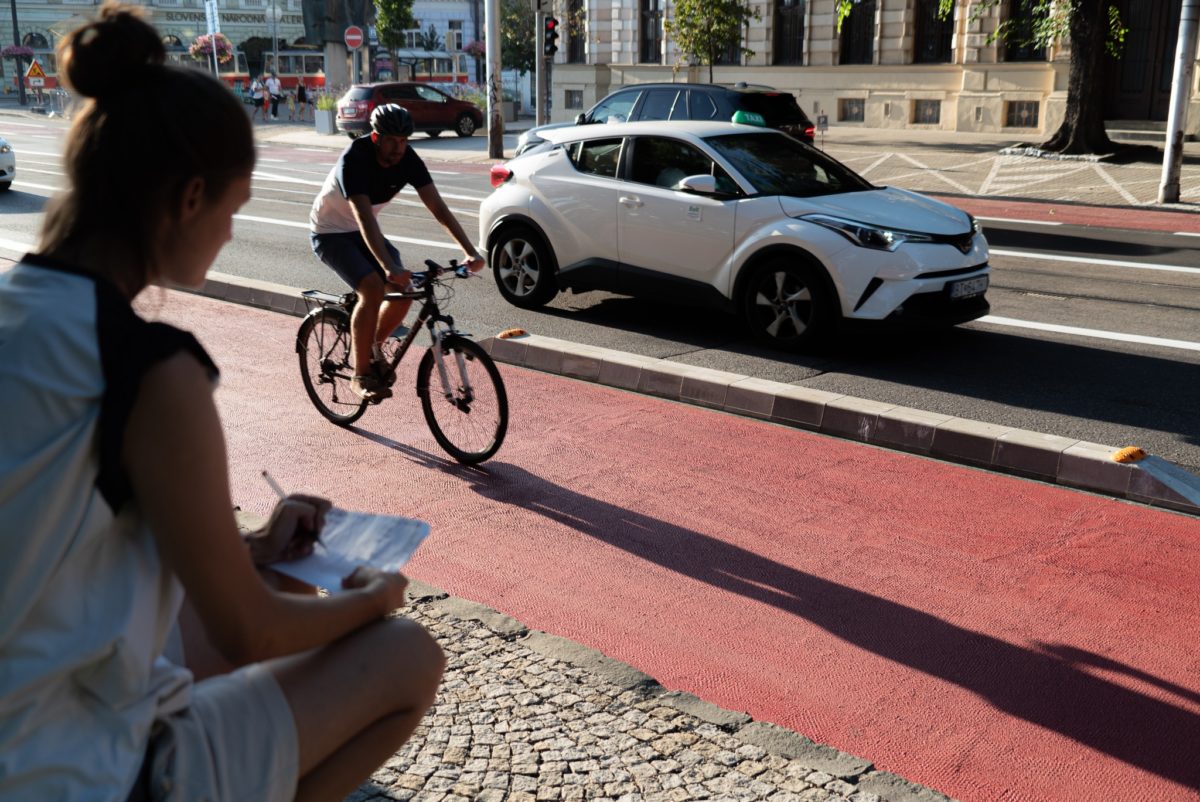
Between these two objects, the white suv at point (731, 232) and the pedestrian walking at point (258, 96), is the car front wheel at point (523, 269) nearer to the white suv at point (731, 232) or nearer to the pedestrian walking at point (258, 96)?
the white suv at point (731, 232)

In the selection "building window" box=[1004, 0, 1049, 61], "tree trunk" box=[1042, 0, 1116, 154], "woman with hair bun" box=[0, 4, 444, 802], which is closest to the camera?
"woman with hair bun" box=[0, 4, 444, 802]

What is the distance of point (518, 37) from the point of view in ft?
199

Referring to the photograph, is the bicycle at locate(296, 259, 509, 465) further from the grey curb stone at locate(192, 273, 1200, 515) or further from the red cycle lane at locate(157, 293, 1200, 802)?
the grey curb stone at locate(192, 273, 1200, 515)

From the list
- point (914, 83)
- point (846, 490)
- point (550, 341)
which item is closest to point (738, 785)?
point (846, 490)

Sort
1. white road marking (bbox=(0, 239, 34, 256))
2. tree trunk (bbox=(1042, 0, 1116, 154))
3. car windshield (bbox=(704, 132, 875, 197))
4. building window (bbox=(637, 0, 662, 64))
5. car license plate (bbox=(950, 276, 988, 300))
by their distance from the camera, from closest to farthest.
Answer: car license plate (bbox=(950, 276, 988, 300)) < car windshield (bbox=(704, 132, 875, 197)) < white road marking (bbox=(0, 239, 34, 256)) < tree trunk (bbox=(1042, 0, 1116, 154)) < building window (bbox=(637, 0, 662, 64))

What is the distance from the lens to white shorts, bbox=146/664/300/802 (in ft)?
5.99

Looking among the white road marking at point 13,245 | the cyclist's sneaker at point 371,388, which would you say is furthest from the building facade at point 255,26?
the cyclist's sneaker at point 371,388

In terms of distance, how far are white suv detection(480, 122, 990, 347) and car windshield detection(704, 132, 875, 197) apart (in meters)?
0.01

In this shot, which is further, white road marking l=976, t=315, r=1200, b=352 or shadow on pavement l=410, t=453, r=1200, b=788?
white road marking l=976, t=315, r=1200, b=352

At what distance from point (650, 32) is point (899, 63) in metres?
9.12

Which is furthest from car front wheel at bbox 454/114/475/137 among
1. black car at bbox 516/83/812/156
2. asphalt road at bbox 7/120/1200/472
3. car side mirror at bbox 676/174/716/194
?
car side mirror at bbox 676/174/716/194

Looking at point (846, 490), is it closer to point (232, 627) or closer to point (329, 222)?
point (329, 222)

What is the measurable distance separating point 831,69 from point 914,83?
2.71 m

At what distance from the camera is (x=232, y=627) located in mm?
1860
